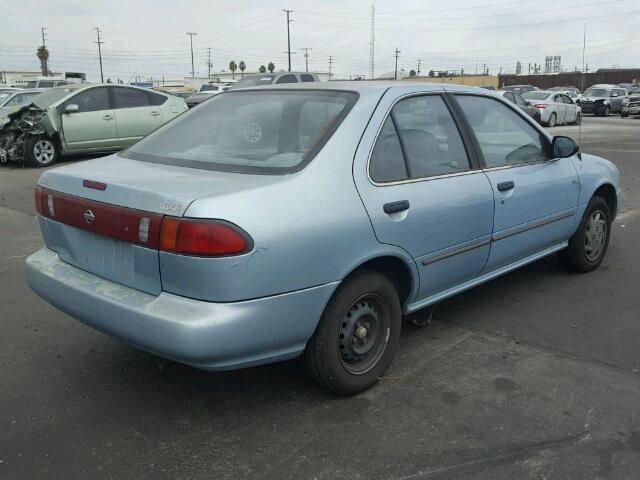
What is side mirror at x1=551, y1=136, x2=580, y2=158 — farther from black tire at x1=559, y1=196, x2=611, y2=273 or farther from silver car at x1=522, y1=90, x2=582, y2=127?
silver car at x1=522, y1=90, x2=582, y2=127

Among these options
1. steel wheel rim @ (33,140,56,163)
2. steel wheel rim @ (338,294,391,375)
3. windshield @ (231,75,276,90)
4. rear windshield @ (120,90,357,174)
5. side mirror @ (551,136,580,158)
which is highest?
windshield @ (231,75,276,90)

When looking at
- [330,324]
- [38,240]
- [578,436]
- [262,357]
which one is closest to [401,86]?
[330,324]

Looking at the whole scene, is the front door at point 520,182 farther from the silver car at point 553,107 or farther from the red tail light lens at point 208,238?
the silver car at point 553,107

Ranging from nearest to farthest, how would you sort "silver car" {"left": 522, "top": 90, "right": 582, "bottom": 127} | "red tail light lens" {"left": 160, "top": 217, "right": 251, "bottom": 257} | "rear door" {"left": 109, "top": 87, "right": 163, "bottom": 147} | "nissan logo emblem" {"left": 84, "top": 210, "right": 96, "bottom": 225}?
"red tail light lens" {"left": 160, "top": 217, "right": 251, "bottom": 257} < "nissan logo emblem" {"left": 84, "top": 210, "right": 96, "bottom": 225} < "rear door" {"left": 109, "top": 87, "right": 163, "bottom": 147} < "silver car" {"left": 522, "top": 90, "right": 582, "bottom": 127}

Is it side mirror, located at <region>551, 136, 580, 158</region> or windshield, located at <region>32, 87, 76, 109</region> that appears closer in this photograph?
side mirror, located at <region>551, 136, 580, 158</region>

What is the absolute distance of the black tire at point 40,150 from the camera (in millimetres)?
12180

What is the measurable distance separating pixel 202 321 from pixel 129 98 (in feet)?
38.0

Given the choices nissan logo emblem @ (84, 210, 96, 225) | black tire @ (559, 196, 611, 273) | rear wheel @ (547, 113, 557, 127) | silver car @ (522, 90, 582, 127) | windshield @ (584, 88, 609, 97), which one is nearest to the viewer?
nissan logo emblem @ (84, 210, 96, 225)

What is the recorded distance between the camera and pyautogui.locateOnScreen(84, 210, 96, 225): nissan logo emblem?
2.90 meters

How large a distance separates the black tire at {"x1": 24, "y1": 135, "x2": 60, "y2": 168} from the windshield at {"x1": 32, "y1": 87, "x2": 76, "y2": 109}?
0.67m

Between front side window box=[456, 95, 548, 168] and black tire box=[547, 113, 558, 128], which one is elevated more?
front side window box=[456, 95, 548, 168]

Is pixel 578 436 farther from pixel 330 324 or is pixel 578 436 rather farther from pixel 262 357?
pixel 262 357

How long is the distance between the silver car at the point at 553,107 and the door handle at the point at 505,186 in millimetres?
21103

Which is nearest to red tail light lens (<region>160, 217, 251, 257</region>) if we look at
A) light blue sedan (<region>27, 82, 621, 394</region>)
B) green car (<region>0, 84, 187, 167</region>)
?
light blue sedan (<region>27, 82, 621, 394</region>)
